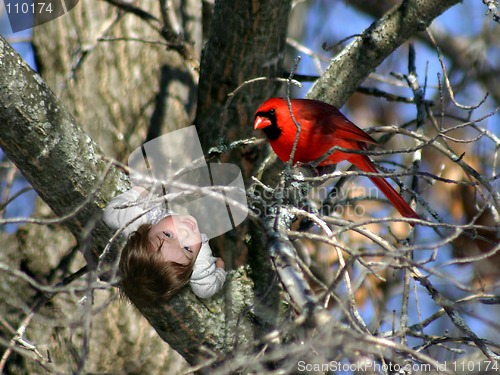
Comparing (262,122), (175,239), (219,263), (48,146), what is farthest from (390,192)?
(48,146)

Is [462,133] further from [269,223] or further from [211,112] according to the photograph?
[269,223]

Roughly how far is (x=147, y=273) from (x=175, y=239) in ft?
0.81

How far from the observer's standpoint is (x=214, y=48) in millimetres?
3453

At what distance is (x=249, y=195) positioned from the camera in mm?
2621

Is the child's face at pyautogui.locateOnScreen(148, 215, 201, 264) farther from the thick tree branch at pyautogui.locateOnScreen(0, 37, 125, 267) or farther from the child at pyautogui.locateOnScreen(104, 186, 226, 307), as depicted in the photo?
the thick tree branch at pyautogui.locateOnScreen(0, 37, 125, 267)

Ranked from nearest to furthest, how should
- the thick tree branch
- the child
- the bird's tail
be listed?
the thick tree branch, the child, the bird's tail

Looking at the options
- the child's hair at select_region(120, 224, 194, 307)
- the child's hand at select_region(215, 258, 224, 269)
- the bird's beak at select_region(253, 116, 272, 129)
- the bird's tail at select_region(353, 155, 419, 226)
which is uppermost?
the bird's beak at select_region(253, 116, 272, 129)

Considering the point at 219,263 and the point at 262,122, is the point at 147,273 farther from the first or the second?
the point at 262,122

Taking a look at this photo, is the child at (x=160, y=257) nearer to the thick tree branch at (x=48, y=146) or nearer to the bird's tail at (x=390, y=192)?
the thick tree branch at (x=48, y=146)

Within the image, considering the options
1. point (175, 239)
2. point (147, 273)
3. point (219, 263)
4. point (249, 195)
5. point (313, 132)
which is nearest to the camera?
point (249, 195)

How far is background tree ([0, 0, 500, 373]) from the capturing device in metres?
2.22

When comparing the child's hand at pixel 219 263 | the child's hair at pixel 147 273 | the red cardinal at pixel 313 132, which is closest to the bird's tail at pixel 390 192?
the red cardinal at pixel 313 132

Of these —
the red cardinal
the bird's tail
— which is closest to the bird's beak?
the red cardinal

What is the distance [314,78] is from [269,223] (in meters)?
1.69
